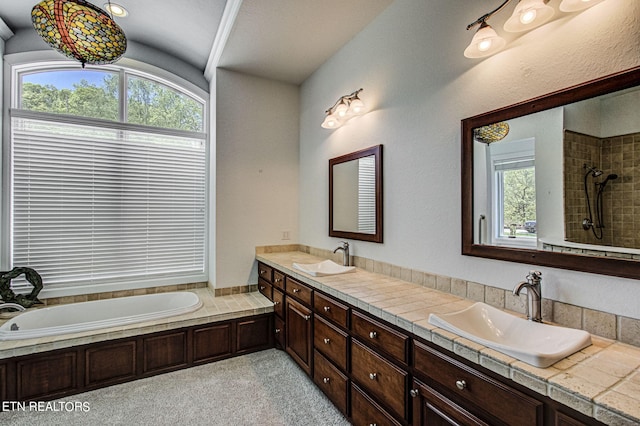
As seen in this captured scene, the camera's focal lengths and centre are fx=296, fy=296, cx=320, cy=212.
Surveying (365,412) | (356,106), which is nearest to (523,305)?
(365,412)

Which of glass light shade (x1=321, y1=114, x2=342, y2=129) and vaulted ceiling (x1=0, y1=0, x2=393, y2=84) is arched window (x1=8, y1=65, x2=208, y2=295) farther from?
glass light shade (x1=321, y1=114, x2=342, y2=129)

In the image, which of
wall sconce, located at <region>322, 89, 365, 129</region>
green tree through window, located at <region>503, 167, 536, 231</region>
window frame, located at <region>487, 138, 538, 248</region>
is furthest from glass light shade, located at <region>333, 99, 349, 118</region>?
green tree through window, located at <region>503, 167, 536, 231</region>

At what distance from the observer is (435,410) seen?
4.34ft

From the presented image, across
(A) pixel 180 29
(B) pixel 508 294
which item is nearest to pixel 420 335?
(B) pixel 508 294

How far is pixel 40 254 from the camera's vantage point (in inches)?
119

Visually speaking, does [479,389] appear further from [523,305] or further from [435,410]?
[523,305]

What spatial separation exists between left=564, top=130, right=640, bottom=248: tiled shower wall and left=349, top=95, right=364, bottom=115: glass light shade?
158 centimetres

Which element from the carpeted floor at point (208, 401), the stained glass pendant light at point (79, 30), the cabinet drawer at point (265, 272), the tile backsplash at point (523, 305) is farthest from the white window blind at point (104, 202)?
the tile backsplash at point (523, 305)

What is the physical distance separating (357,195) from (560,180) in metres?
1.60

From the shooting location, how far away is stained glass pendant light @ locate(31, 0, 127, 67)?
5.75ft

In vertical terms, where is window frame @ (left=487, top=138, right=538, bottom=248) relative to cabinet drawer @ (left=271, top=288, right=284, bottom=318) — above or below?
above

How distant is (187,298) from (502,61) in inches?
138

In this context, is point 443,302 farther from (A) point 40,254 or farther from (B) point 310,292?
(A) point 40,254

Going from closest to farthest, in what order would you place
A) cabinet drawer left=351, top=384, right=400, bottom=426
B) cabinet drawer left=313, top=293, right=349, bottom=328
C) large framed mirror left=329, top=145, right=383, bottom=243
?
cabinet drawer left=351, top=384, right=400, bottom=426
cabinet drawer left=313, top=293, right=349, bottom=328
large framed mirror left=329, top=145, right=383, bottom=243
